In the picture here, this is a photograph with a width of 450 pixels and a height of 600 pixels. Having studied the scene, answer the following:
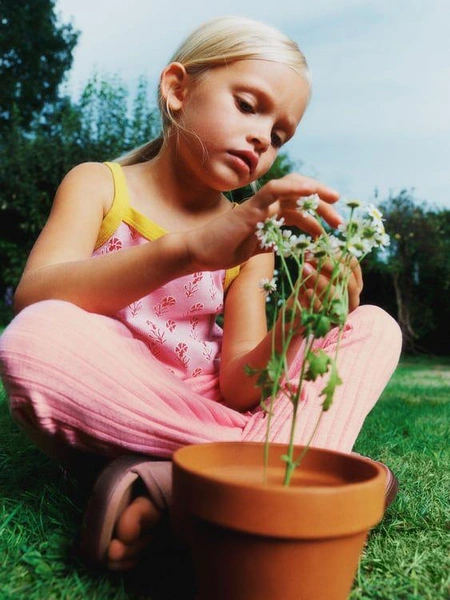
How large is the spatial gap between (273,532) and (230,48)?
1404mm

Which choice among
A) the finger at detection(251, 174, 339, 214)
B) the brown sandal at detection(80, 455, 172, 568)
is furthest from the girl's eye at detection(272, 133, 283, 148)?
the brown sandal at detection(80, 455, 172, 568)

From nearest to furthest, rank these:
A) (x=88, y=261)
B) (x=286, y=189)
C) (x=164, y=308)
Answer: (x=286, y=189) < (x=88, y=261) < (x=164, y=308)

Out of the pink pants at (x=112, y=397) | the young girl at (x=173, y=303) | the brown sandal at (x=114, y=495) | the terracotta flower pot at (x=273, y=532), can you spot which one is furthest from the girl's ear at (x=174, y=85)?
the terracotta flower pot at (x=273, y=532)

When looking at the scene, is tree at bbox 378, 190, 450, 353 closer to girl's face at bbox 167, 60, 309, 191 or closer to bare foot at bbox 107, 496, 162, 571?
girl's face at bbox 167, 60, 309, 191

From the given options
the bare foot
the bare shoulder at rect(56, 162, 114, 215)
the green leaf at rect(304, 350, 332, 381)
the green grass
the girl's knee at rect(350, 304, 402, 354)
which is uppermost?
the green leaf at rect(304, 350, 332, 381)

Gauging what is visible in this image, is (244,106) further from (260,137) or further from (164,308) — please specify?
(164,308)

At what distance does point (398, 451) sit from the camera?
2348mm

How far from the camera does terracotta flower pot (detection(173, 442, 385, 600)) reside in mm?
927

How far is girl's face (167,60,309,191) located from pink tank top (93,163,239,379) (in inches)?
9.6

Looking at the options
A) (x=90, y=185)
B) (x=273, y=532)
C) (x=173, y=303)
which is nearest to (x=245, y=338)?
(x=173, y=303)

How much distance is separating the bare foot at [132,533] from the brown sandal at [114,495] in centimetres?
1

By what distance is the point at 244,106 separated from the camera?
178 centimetres

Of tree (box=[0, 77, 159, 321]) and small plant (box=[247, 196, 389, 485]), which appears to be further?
tree (box=[0, 77, 159, 321])

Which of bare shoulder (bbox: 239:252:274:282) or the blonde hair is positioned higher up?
the blonde hair
